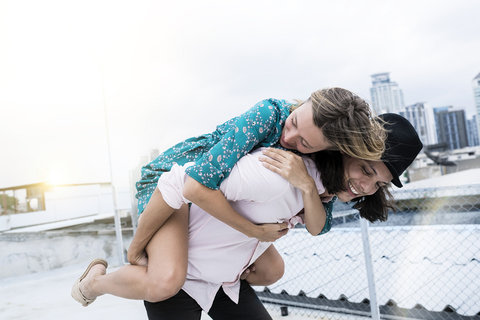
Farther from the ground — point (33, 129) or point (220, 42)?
point (220, 42)

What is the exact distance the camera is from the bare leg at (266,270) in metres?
1.53

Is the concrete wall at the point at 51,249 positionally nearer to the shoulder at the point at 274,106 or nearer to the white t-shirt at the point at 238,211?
the white t-shirt at the point at 238,211

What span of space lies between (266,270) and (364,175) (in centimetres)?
63

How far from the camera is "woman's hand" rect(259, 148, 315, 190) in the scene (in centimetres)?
107

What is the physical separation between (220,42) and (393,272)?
9982 millimetres

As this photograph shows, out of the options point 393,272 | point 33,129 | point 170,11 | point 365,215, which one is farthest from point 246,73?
point 365,215

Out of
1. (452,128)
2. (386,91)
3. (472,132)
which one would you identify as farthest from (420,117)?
(472,132)

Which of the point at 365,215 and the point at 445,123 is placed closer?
the point at 365,215

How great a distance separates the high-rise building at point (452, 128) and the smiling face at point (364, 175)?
93285 millimetres

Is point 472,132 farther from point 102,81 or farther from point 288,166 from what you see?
point 288,166

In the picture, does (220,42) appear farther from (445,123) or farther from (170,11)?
(445,123)

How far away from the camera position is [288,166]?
1076 mm

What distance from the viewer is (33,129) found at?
5.36m

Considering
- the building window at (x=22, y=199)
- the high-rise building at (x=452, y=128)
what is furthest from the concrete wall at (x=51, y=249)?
the high-rise building at (x=452, y=128)
